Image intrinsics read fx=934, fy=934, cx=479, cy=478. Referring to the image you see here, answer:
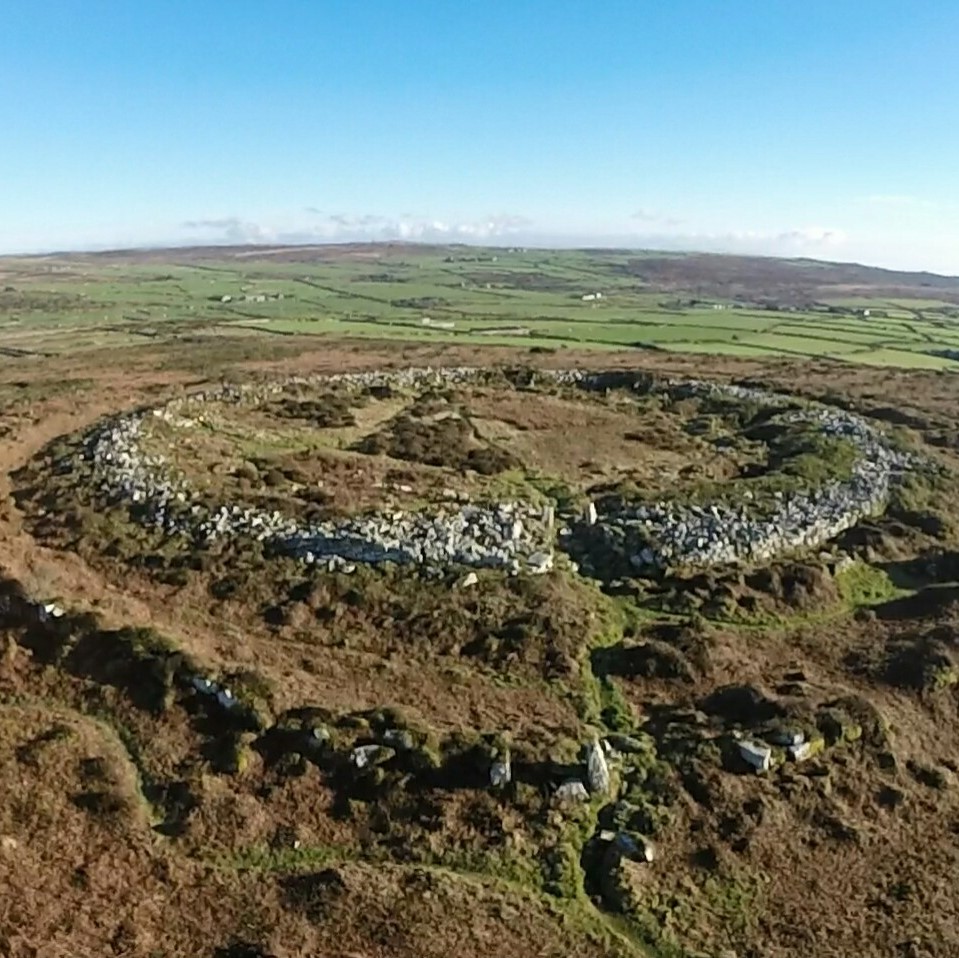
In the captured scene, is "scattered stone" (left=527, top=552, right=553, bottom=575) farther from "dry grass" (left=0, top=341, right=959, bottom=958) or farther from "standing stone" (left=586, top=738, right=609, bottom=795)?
"standing stone" (left=586, top=738, right=609, bottom=795)

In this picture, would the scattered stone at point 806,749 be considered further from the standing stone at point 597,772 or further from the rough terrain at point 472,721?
the standing stone at point 597,772

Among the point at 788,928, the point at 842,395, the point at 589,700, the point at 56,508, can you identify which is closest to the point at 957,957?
the point at 788,928

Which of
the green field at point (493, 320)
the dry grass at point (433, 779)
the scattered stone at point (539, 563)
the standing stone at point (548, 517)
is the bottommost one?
the dry grass at point (433, 779)

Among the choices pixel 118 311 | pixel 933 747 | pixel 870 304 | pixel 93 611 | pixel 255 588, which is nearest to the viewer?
pixel 933 747

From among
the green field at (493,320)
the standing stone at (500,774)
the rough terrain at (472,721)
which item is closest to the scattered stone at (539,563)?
the rough terrain at (472,721)

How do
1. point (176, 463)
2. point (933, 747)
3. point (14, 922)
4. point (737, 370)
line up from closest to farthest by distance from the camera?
point (14, 922) → point (933, 747) → point (176, 463) → point (737, 370)

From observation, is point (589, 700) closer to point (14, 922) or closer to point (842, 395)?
point (14, 922)

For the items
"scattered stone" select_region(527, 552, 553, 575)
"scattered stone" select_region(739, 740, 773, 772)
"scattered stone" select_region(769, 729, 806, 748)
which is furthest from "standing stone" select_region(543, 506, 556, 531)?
"scattered stone" select_region(739, 740, 773, 772)
